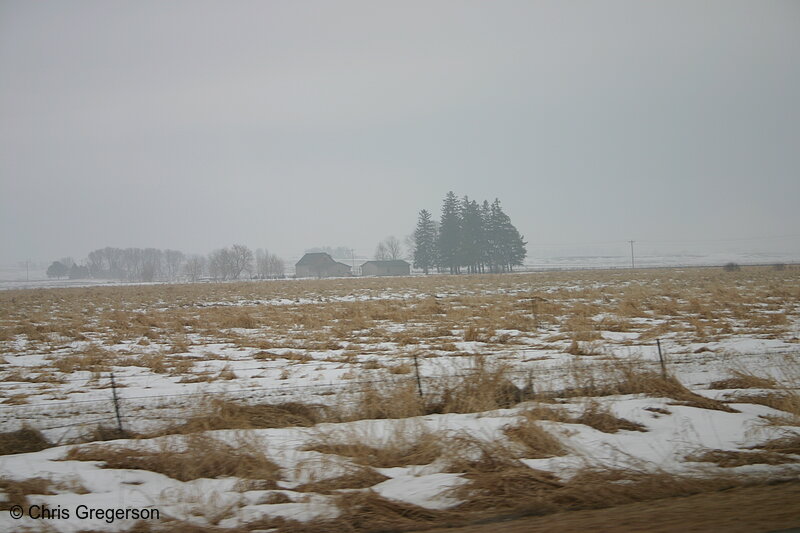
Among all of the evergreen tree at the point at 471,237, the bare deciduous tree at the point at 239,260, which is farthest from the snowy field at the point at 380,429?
the bare deciduous tree at the point at 239,260

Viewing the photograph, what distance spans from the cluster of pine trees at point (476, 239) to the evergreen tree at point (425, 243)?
199 cm

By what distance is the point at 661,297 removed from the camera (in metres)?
26.8

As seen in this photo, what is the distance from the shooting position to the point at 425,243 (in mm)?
97438

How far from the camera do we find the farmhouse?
122 metres

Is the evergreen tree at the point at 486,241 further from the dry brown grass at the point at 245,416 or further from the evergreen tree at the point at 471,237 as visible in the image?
the dry brown grass at the point at 245,416

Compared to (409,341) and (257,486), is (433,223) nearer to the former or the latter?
(409,341)

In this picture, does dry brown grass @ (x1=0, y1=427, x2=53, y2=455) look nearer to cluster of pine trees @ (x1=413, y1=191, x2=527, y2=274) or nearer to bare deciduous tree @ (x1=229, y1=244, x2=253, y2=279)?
cluster of pine trees @ (x1=413, y1=191, x2=527, y2=274)

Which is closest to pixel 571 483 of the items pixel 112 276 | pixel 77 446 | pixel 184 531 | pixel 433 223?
pixel 184 531

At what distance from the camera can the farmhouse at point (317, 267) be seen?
122375 mm

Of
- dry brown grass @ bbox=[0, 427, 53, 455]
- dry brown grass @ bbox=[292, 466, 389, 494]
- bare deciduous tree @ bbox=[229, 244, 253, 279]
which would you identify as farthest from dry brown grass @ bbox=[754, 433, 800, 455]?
bare deciduous tree @ bbox=[229, 244, 253, 279]

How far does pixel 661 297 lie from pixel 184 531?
2650 cm

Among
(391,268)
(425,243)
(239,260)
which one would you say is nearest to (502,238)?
(425,243)

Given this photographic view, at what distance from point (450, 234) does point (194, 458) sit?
8722 cm

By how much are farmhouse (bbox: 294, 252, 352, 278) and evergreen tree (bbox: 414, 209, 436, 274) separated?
2955 cm
